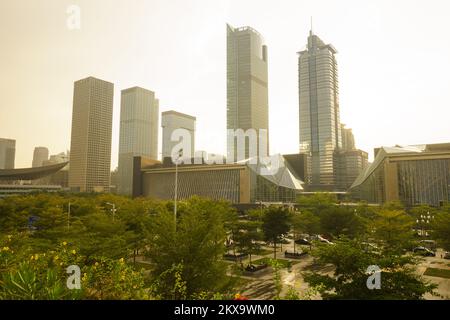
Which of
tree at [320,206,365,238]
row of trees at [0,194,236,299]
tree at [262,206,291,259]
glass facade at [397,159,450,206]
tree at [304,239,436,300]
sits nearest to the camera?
row of trees at [0,194,236,299]

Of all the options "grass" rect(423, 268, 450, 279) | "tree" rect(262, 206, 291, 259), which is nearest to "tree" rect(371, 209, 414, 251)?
"grass" rect(423, 268, 450, 279)

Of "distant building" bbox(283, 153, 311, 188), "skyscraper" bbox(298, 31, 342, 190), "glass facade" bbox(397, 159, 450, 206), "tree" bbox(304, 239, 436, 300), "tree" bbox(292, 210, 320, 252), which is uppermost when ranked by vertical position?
"skyscraper" bbox(298, 31, 342, 190)

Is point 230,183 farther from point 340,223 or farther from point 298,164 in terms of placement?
point 340,223

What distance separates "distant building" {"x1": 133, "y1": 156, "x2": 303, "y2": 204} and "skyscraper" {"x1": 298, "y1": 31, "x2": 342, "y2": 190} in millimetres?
72361

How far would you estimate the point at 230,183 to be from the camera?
315 ft

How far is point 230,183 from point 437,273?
69716 millimetres

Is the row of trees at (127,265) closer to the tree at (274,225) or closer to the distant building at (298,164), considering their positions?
the tree at (274,225)

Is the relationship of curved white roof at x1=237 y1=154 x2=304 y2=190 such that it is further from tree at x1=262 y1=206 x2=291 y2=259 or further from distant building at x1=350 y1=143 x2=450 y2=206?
tree at x1=262 y1=206 x2=291 y2=259

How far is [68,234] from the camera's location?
24.6 meters

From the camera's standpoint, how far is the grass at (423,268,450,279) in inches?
1110

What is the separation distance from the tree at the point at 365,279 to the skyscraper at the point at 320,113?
517 feet

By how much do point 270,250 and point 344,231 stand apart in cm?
1194
